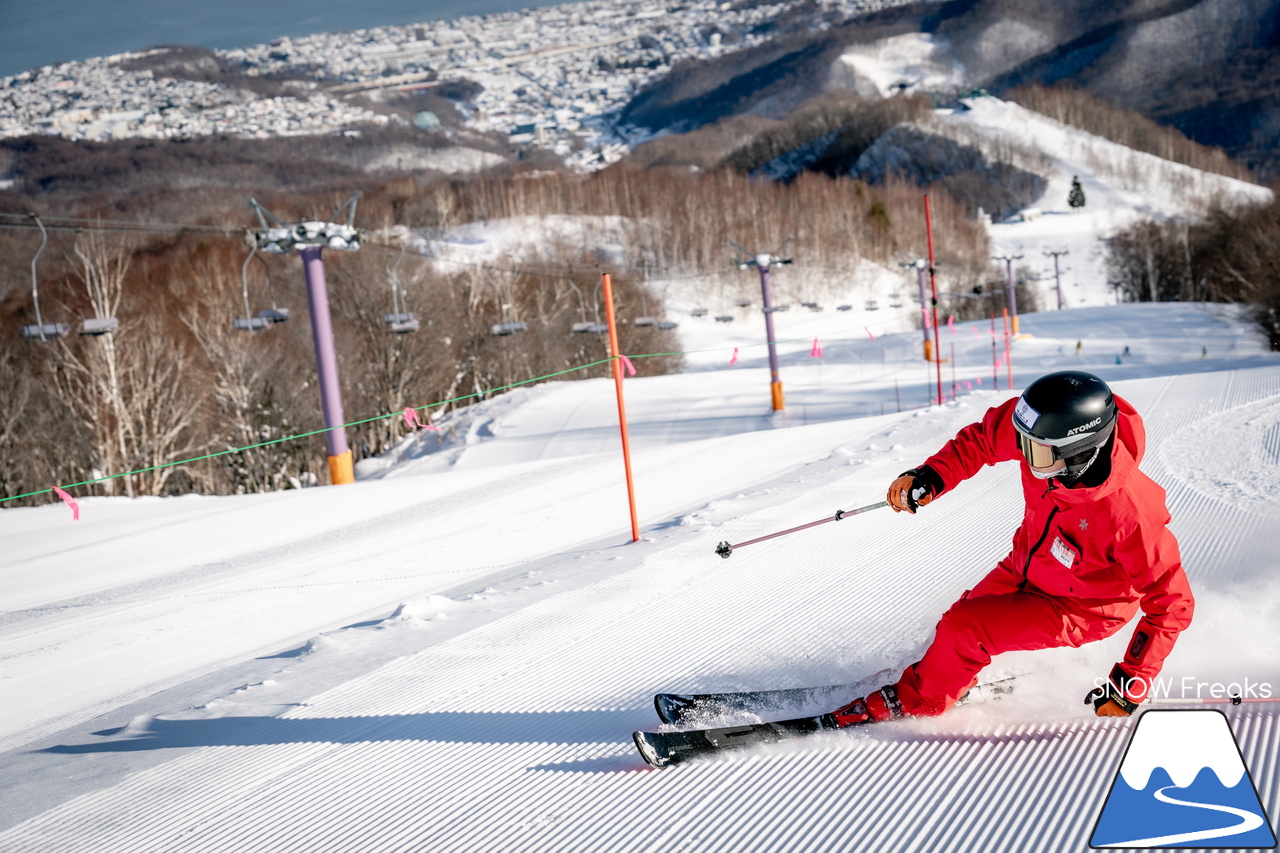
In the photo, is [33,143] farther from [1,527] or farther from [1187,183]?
[1187,183]

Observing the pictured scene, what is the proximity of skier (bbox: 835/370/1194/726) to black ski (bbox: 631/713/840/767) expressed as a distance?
0.12 meters

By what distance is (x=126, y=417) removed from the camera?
28438 millimetres

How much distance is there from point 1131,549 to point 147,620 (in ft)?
18.1

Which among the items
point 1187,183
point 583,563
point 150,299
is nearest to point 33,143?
point 150,299

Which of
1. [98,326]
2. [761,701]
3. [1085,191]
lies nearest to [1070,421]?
[761,701]

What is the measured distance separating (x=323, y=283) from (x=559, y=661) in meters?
10.6

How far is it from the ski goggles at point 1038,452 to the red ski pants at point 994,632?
437mm

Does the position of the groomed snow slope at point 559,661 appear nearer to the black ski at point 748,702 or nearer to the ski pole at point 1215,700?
the ski pole at point 1215,700

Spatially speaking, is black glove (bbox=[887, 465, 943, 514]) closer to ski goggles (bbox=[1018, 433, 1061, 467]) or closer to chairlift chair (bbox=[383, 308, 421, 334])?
ski goggles (bbox=[1018, 433, 1061, 467])

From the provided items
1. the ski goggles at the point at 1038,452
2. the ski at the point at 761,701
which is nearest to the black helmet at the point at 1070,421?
the ski goggles at the point at 1038,452

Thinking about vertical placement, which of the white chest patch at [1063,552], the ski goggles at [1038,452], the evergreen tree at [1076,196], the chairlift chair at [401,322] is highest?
the evergreen tree at [1076,196]

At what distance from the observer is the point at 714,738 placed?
115 inches

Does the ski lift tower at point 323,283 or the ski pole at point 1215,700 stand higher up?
the ski lift tower at point 323,283

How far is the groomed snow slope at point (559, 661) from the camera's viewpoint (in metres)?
2.63
